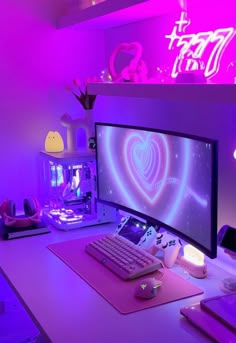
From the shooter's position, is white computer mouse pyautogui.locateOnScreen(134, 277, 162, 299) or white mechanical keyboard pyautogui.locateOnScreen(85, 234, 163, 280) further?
white mechanical keyboard pyautogui.locateOnScreen(85, 234, 163, 280)

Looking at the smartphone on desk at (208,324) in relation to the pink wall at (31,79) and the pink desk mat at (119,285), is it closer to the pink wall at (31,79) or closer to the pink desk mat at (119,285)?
the pink desk mat at (119,285)

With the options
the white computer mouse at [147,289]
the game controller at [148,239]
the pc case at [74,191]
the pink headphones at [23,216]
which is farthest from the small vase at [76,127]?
the white computer mouse at [147,289]

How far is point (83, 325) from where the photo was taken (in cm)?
122

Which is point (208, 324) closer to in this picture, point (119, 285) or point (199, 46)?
point (119, 285)

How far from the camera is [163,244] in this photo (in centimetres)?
164

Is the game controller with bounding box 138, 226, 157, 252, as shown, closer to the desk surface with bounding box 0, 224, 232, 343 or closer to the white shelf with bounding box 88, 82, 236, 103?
the desk surface with bounding box 0, 224, 232, 343

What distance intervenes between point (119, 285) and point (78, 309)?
19 centimetres

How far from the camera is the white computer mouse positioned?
1354 millimetres

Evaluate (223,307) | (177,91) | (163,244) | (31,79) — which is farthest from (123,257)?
(31,79)

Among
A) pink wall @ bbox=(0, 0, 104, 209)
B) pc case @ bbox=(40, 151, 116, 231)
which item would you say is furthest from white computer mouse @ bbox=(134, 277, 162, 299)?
pink wall @ bbox=(0, 0, 104, 209)

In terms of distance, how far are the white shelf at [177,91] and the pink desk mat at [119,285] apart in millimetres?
579

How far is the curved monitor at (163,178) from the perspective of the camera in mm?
1400

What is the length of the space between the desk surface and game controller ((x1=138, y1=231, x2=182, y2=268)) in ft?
0.15

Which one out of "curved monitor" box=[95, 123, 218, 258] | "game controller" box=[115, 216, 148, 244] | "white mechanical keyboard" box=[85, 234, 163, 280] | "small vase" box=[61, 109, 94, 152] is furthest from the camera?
"small vase" box=[61, 109, 94, 152]
